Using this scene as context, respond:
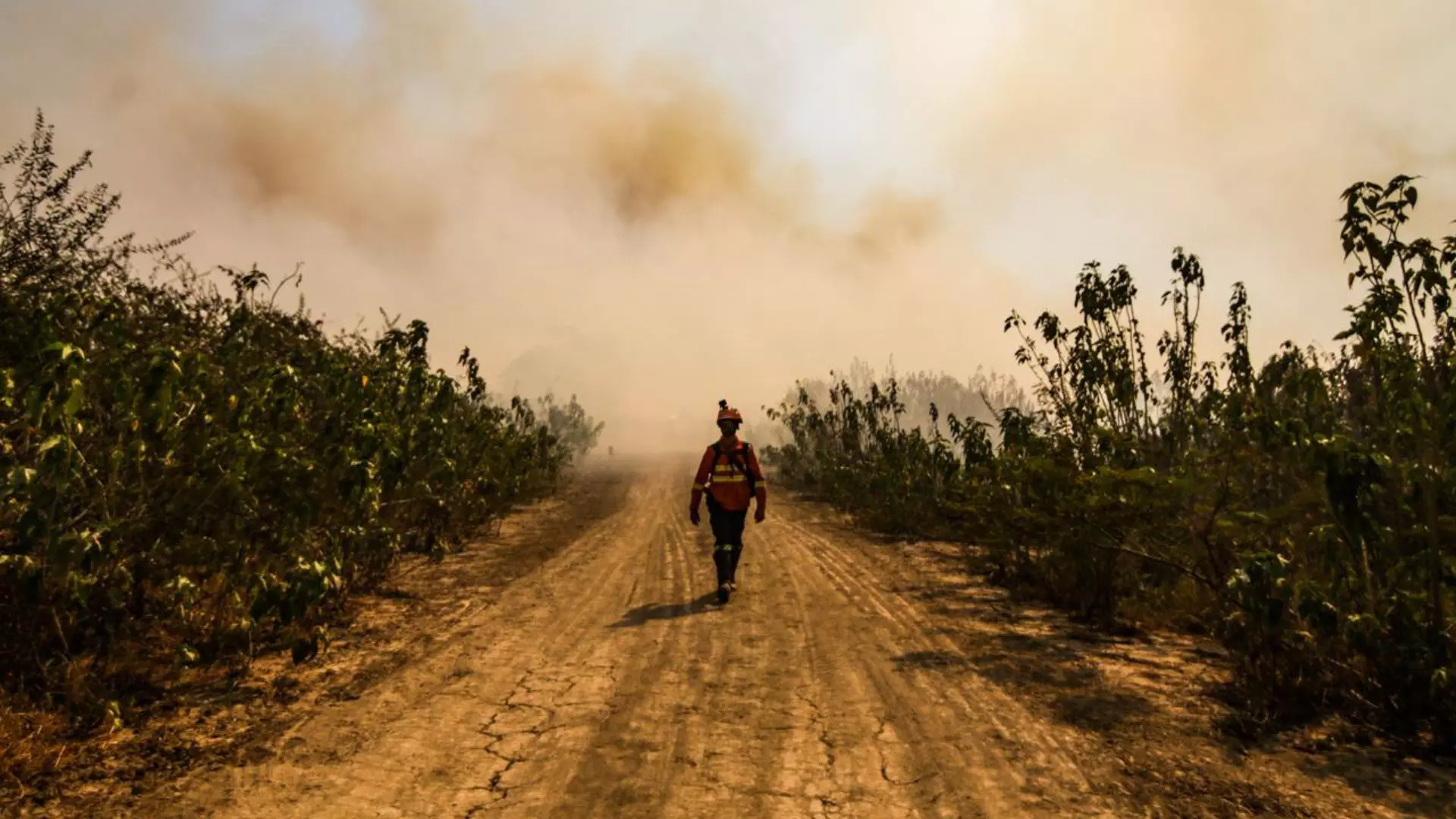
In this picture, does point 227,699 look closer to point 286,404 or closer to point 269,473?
point 269,473

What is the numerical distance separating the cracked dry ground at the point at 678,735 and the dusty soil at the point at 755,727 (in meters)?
0.02

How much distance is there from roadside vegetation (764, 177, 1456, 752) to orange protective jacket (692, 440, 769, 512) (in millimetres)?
2889

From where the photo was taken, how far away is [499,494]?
43.7ft

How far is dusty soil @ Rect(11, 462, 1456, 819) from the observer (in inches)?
135

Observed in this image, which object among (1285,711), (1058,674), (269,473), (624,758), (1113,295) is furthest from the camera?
(1113,295)

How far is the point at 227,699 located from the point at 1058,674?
19.0ft

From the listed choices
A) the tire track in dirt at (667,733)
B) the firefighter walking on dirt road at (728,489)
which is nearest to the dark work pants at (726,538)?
the firefighter walking on dirt road at (728,489)

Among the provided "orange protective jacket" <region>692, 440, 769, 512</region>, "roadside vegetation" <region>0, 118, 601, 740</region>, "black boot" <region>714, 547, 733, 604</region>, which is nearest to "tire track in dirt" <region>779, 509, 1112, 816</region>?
"black boot" <region>714, 547, 733, 604</region>

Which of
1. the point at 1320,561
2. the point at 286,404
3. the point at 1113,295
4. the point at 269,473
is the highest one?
the point at 1113,295

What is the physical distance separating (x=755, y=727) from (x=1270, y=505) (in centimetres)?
717

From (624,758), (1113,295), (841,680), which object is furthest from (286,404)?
(1113,295)

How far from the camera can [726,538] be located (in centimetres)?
787

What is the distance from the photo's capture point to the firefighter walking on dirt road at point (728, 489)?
7.77m

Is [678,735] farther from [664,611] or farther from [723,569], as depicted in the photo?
[723,569]
